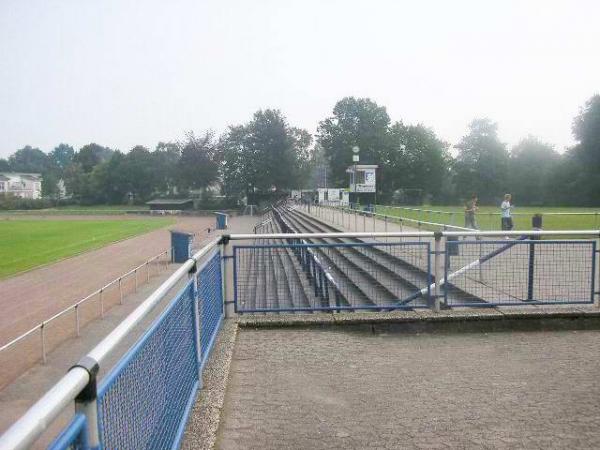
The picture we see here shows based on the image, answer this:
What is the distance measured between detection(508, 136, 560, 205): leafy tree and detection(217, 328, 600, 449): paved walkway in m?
65.5

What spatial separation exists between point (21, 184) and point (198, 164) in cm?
9266

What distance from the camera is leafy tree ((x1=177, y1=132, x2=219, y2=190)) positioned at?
91688mm

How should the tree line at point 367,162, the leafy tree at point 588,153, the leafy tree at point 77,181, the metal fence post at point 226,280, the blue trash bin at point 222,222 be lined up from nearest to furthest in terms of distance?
the metal fence post at point 226,280 < the blue trash bin at point 222,222 < the leafy tree at point 588,153 < the tree line at point 367,162 < the leafy tree at point 77,181

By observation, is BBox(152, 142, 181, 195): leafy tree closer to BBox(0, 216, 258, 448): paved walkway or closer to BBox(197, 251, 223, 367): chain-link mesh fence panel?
BBox(0, 216, 258, 448): paved walkway

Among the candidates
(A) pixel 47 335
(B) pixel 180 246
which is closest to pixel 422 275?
(A) pixel 47 335

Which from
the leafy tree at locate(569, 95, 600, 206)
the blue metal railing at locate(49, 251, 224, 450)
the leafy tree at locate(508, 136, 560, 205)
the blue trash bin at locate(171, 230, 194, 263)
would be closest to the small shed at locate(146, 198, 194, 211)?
the leafy tree at locate(508, 136, 560, 205)

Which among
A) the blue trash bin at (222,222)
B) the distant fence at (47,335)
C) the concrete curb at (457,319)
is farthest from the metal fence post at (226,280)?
the blue trash bin at (222,222)

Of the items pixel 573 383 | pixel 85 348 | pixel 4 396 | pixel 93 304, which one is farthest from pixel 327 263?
pixel 93 304

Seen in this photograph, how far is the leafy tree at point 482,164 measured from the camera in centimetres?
7200

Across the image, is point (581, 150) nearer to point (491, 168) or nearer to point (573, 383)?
point (491, 168)

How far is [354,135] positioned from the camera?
84.1 metres

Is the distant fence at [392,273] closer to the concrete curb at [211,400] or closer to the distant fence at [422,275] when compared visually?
the distant fence at [422,275]

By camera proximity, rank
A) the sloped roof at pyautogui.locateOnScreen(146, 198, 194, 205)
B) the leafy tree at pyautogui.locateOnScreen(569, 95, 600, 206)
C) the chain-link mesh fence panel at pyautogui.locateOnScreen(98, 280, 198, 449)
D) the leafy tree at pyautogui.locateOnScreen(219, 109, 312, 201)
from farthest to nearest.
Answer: the sloped roof at pyautogui.locateOnScreen(146, 198, 194, 205) → the leafy tree at pyautogui.locateOnScreen(219, 109, 312, 201) → the leafy tree at pyautogui.locateOnScreen(569, 95, 600, 206) → the chain-link mesh fence panel at pyautogui.locateOnScreen(98, 280, 198, 449)

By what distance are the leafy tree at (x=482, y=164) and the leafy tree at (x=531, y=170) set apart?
168 cm
